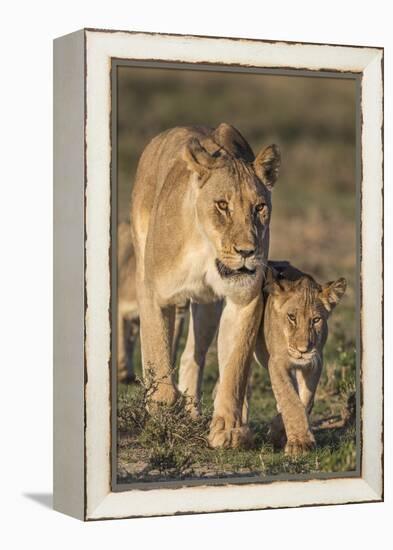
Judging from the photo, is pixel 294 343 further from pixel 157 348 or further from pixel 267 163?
pixel 267 163

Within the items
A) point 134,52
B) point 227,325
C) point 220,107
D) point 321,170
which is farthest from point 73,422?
point 220,107

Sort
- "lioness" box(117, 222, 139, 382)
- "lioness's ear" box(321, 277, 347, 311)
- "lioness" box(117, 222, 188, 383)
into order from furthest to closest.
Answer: "lioness" box(117, 222, 139, 382) < "lioness" box(117, 222, 188, 383) < "lioness's ear" box(321, 277, 347, 311)

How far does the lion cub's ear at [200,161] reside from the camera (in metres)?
9.77

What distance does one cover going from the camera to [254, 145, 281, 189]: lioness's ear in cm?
984

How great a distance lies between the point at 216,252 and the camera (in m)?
9.69

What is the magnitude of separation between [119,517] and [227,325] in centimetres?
146

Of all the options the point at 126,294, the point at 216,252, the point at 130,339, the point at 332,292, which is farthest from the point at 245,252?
the point at 126,294

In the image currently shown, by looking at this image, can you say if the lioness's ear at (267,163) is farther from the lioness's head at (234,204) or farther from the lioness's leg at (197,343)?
the lioness's leg at (197,343)

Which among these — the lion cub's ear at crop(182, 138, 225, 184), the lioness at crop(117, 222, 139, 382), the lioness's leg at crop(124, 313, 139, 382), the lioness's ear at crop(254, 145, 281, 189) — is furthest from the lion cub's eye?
the lioness at crop(117, 222, 139, 382)

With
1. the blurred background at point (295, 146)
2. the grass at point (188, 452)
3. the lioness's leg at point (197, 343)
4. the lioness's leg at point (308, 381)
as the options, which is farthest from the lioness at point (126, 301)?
the lioness's leg at point (308, 381)

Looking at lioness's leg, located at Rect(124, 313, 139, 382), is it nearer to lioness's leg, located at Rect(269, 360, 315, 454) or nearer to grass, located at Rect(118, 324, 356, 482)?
grass, located at Rect(118, 324, 356, 482)

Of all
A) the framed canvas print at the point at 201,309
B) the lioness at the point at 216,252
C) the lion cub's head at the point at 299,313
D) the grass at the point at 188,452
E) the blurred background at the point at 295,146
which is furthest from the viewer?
the blurred background at the point at 295,146

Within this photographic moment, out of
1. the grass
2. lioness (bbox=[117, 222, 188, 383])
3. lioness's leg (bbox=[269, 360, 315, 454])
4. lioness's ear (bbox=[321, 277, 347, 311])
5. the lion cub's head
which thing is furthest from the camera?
lioness (bbox=[117, 222, 188, 383])

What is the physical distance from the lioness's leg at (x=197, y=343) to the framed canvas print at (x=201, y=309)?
0.04 ft
